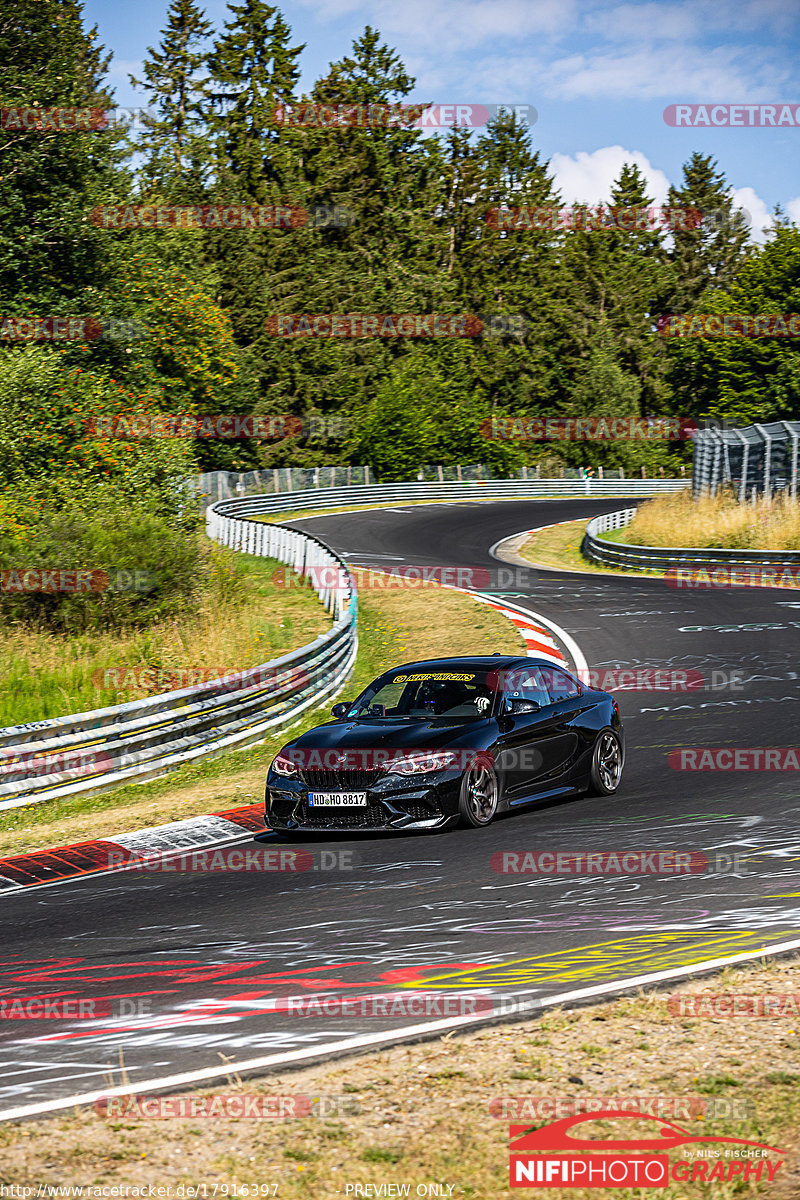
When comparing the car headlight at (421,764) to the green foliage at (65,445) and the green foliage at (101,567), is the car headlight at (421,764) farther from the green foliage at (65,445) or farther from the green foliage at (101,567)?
the green foliage at (65,445)

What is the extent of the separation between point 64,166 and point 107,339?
549 cm

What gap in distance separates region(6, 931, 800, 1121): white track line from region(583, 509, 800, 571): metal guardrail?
81.6 ft

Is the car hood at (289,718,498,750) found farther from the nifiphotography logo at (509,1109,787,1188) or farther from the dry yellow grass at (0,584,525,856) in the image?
the nifiphotography logo at (509,1109,787,1188)

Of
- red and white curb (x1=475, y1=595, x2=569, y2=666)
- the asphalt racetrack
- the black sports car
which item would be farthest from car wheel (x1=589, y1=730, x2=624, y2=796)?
red and white curb (x1=475, y1=595, x2=569, y2=666)

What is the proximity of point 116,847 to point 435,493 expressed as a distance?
52.3 meters

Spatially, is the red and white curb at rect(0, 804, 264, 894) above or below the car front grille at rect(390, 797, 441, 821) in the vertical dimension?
below

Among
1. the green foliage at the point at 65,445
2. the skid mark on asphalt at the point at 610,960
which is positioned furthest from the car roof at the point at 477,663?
the green foliage at the point at 65,445

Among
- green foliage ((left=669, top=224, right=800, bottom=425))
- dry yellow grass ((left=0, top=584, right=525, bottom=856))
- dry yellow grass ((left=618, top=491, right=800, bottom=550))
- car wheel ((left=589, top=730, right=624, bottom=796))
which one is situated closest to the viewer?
car wheel ((left=589, top=730, right=624, bottom=796))

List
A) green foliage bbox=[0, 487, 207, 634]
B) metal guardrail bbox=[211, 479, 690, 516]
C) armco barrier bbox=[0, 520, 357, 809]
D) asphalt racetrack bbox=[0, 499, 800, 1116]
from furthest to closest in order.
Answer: metal guardrail bbox=[211, 479, 690, 516], green foliage bbox=[0, 487, 207, 634], armco barrier bbox=[0, 520, 357, 809], asphalt racetrack bbox=[0, 499, 800, 1116]

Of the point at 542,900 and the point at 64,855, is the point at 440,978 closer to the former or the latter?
the point at 542,900

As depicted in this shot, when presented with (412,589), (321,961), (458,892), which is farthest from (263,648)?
(321,961)

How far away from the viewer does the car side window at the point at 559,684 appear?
1177cm

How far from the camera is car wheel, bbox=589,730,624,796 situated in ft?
38.3

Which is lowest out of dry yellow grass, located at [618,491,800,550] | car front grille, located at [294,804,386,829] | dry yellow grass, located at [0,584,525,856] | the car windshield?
dry yellow grass, located at [0,584,525,856]
